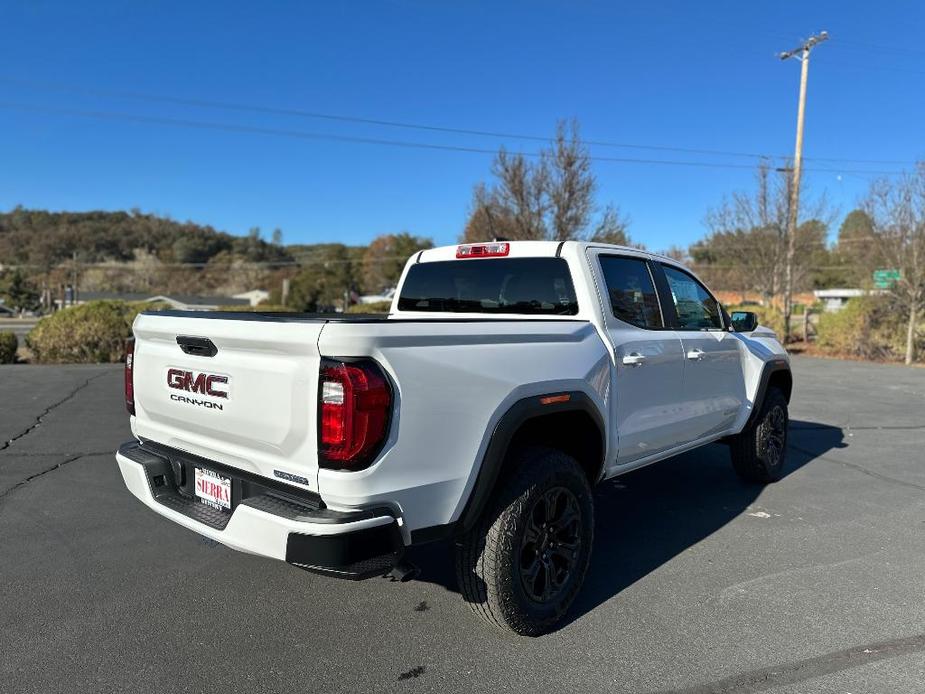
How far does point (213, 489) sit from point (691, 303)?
351 cm

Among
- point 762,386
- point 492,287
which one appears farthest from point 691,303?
point 492,287

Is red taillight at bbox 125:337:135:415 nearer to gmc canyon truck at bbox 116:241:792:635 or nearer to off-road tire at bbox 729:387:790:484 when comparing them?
gmc canyon truck at bbox 116:241:792:635

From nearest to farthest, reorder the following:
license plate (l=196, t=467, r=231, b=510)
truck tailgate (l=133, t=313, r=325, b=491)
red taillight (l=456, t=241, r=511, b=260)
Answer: truck tailgate (l=133, t=313, r=325, b=491) < license plate (l=196, t=467, r=231, b=510) < red taillight (l=456, t=241, r=511, b=260)

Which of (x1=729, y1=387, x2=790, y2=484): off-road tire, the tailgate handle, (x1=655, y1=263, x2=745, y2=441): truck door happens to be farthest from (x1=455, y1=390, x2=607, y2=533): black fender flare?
(x1=729, y1=387, x2=790, y2=484): off-road tire

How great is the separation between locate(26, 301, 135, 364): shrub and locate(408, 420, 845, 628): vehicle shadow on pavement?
13117 millimetres

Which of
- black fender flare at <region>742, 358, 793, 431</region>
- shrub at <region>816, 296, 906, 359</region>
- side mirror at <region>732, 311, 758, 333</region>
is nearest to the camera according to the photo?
side mirror at <region>732, 311, 758, 333</region>

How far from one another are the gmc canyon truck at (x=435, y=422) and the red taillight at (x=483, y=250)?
0.8 inches

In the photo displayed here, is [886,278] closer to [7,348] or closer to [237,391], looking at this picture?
[237,391]

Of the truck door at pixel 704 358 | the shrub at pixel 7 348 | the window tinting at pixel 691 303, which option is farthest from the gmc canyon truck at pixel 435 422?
the shrub at pixel 7 348

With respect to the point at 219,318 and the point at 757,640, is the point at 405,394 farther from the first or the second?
the point at 757,640

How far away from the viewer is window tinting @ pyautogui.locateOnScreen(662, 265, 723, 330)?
4477mm

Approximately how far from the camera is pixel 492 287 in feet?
13.7

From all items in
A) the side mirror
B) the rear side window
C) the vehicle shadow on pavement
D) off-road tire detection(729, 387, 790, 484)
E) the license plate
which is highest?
the rear side window

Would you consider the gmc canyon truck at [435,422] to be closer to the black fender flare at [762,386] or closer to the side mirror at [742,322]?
the side mirror at [742,322]
